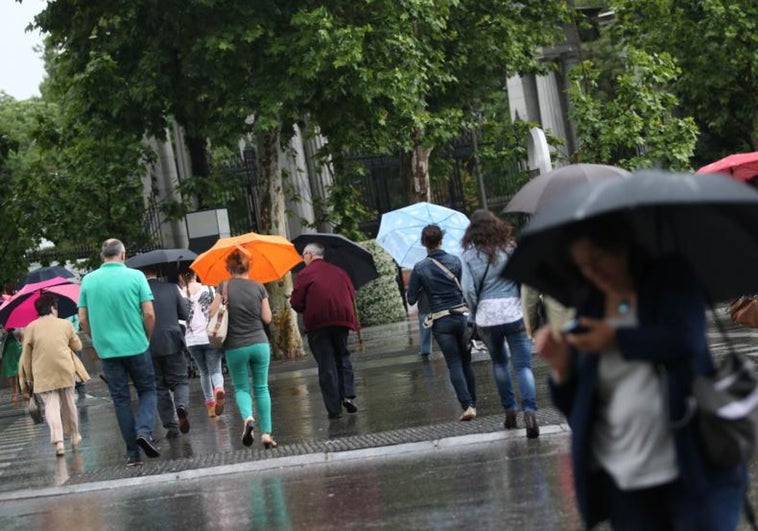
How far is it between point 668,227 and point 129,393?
30.8 ft

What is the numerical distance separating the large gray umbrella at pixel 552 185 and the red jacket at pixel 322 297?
133 inches

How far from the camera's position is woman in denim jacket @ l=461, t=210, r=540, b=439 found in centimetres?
1216

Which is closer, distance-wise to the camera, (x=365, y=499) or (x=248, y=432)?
(x=365, y=499)

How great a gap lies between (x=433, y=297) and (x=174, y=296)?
3308mm

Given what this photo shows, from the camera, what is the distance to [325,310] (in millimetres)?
15250

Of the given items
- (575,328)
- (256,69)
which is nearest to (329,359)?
(575,328)

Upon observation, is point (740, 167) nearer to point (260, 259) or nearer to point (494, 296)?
point (260, 259)

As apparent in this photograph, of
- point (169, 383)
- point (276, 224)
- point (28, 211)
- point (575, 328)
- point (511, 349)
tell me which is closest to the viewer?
point (575, 328)

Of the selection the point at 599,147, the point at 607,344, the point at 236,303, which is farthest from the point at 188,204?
the point at 607,344

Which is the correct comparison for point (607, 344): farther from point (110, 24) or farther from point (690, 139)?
point (690, 139)

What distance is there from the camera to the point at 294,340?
1101 inches

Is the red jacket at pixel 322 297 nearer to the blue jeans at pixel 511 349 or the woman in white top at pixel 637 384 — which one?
the blue jeans at pixel 511 349

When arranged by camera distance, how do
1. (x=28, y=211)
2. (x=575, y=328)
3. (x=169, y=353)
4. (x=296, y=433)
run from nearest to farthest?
(x=575, y=328)
(x=296, y=433)
(x=169, y=353)
(x=28, y=211)

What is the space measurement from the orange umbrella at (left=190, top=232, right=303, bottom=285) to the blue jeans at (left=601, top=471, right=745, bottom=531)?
11.0 metres
